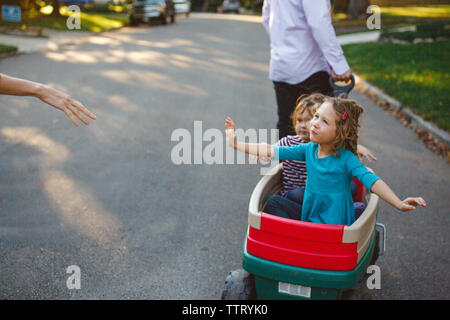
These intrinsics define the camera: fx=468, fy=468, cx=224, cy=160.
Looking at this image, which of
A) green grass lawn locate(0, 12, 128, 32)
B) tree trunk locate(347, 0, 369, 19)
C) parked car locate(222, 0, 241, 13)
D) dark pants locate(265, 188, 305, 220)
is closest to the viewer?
dark pants locate(265, 188, 305, 220)

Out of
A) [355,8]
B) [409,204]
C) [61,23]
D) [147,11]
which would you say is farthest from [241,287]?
[355,8]

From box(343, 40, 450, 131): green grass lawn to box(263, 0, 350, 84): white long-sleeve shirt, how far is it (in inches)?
125

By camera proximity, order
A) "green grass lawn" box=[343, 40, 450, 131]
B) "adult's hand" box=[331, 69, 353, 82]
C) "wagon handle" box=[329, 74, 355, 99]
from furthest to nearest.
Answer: "green grass lawn" box=[343, 40, 450, 131] → "adult's hand" box=[331, 69, 353, 82] → "wagon handle" box=[329, 74, 355, 99]

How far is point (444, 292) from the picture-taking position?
308cm

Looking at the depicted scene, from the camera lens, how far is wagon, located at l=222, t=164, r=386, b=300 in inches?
→ 91.5

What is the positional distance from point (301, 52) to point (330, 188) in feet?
5.12

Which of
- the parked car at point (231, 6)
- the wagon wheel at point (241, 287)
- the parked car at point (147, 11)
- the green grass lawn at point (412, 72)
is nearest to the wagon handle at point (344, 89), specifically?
the wagon wheel at point (241, 287)

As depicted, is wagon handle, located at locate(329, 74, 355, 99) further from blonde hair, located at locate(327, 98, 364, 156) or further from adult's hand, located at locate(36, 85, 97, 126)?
adult's hand, located at locate(36, 85, 97, 126)

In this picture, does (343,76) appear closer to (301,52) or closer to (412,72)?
(301,52)

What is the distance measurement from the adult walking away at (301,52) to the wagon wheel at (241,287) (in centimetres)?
171

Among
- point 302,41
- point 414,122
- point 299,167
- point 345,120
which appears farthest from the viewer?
point 414,122

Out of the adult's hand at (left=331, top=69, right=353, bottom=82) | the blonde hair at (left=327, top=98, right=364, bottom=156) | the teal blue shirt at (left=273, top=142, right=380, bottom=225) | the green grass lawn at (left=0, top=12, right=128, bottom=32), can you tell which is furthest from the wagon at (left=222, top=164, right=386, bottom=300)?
the green grass lawn at (left=0, top=12, right=128, bottom=32)

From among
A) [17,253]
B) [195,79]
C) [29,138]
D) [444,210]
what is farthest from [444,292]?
[195,79]

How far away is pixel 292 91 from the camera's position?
3.92 meters
